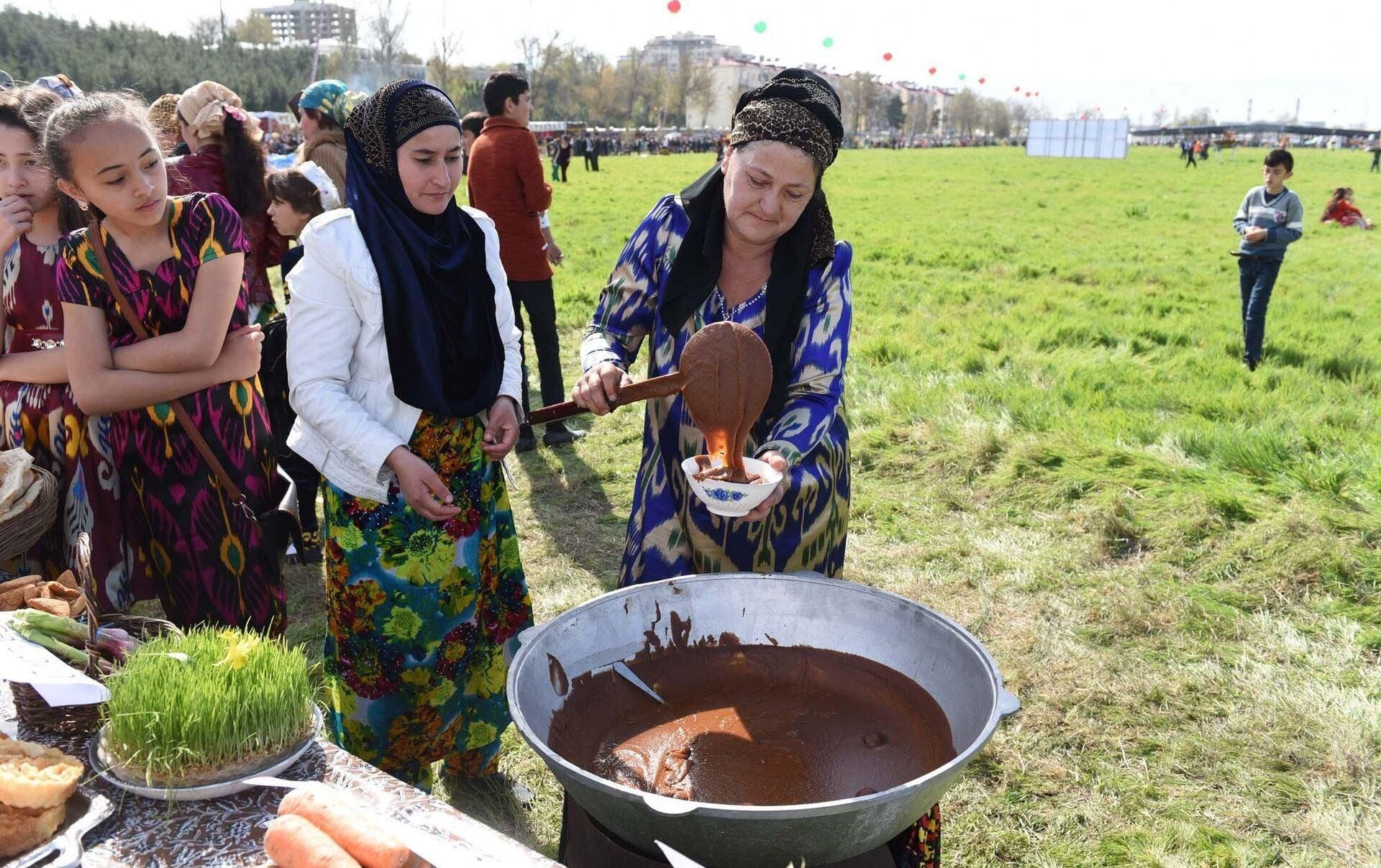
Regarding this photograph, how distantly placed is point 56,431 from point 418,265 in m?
1.41

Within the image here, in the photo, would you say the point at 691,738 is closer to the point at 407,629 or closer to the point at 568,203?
the point at 407,629

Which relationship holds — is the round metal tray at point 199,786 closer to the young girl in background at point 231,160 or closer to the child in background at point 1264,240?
the young girl in background at point 231,160

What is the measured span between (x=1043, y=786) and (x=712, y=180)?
6.90 feet

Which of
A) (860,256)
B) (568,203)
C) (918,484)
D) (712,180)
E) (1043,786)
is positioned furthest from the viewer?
(568,203)

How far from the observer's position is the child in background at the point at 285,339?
3.94 meters

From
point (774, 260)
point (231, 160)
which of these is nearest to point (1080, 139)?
point (231, 160)

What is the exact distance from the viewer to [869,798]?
4.15 ft

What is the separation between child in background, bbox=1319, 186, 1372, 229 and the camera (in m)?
17.5

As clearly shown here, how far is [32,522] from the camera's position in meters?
2.52

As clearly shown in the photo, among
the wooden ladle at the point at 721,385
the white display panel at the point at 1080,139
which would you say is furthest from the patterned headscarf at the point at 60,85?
the white display panel at the point at 1080,139

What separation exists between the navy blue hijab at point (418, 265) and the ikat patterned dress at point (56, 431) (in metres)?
1.19

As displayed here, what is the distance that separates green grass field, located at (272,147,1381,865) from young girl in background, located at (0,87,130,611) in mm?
1162

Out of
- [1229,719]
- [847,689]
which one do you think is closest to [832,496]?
[847,689]

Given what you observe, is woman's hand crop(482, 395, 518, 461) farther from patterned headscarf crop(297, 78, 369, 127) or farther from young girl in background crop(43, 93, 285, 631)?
patterned headscarf crop(297, 78, 369, 127)
